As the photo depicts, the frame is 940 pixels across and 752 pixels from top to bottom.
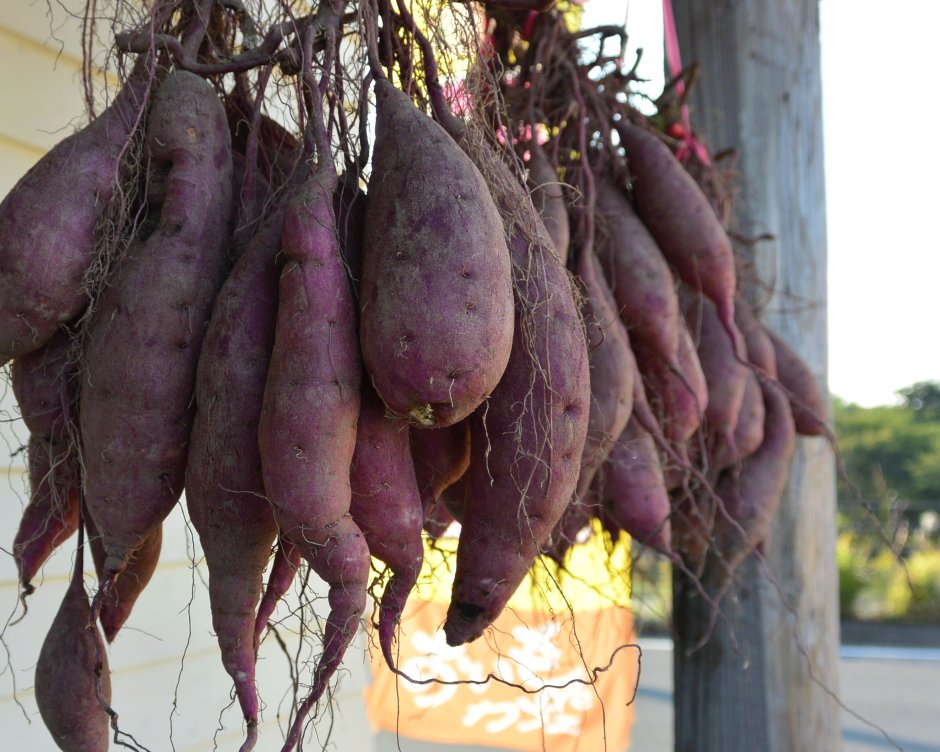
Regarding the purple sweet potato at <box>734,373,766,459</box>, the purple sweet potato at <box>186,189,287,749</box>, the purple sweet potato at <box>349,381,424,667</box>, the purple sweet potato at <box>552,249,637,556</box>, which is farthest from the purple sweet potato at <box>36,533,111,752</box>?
the purple sweet potato at <box>734,373,766,459</box>

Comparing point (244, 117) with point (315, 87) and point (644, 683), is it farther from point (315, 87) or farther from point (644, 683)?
point (644, 683)

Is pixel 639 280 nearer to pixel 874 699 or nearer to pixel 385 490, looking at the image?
pixel 385 490

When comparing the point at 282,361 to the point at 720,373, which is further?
the point at 720,373

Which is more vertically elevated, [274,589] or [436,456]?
[436,456]

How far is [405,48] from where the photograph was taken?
655 millimetres

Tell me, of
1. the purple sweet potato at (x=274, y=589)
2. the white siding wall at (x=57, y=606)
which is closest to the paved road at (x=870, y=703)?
the white siding wall at (x=57, y=606)

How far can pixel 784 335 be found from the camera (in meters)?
1.32

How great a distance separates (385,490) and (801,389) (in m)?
0.90

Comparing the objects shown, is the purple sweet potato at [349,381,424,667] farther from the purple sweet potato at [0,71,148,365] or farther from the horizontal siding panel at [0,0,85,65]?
the horizontal siding panel at [0,0,85,65]

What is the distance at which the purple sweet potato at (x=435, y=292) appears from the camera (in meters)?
0.47

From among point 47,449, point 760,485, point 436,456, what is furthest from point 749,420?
point 47,449

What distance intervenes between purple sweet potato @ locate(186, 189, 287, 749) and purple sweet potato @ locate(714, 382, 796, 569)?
0.79 m

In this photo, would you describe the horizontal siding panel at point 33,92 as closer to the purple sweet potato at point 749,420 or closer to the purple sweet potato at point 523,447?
the purple sweet potato at point 523,447

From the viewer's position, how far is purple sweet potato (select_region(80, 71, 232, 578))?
1.74 ft
